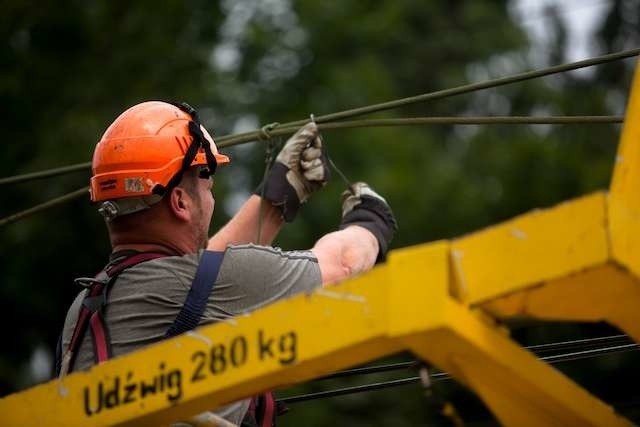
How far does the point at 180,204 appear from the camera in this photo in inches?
205

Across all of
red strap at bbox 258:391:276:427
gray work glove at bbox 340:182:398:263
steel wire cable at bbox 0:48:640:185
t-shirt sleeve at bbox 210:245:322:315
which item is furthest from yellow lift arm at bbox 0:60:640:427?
gray work glove at bbox 340:182:398:263

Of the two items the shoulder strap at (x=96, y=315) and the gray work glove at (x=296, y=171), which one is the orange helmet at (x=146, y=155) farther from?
the gray work glove at (x=296, y=171)

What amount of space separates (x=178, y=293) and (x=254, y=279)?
225 millimetres

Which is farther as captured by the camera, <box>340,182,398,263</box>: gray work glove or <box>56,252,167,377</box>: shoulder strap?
<box>340,182,398,263</box>: gray work glove

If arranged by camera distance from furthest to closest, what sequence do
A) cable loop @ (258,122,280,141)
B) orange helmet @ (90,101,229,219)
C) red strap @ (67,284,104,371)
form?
cable loop @ (258,122,280,141)
orange helmet @ (90,101,229,219)
red strap @ (67,284,104,371)

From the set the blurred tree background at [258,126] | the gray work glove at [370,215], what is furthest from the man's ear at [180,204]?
the blurred tree background at [258,126]

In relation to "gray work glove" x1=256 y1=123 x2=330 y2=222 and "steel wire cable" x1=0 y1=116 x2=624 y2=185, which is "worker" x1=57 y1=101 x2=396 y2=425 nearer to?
"gray work glove" x1=256 y1=123 x2=330 y2=222

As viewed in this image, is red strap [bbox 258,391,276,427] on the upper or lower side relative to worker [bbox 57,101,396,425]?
lower

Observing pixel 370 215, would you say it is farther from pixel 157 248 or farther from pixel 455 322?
pixel 455 322

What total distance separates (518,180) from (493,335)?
13004mm

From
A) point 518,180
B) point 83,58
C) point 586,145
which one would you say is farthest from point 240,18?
point 518,180

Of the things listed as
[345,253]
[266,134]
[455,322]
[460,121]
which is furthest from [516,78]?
[455,322]

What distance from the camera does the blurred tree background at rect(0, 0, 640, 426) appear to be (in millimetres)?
16656

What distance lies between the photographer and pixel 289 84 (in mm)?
22812
